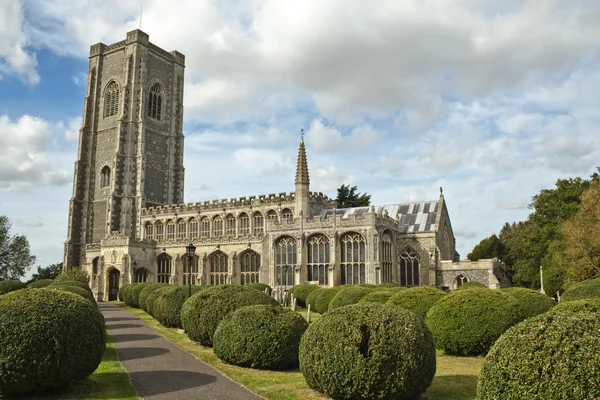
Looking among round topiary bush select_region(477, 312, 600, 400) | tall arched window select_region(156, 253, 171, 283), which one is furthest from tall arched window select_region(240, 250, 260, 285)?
round topiary bush select_region(477, 312, 600, 400)

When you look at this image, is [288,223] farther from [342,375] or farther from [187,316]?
[342,375]

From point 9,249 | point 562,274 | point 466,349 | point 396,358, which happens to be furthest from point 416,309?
point 9,249

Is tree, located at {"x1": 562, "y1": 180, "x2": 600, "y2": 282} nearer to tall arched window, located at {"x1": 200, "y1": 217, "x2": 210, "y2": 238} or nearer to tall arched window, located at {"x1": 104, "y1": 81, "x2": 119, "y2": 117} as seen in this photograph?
tall arched window, located at {"x1": 200, "y1": 217, "x2": 210, "y2": 238}

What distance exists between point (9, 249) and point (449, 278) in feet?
163

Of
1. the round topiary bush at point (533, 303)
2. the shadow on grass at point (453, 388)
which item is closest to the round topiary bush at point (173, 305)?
the shadow on grass at point (453, 388)

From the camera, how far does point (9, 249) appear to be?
185 ft

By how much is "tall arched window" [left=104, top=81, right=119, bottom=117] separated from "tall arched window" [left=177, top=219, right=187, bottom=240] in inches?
754

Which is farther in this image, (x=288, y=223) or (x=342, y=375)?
(x=288, y=223)

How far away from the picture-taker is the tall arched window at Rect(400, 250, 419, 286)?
40.5 m

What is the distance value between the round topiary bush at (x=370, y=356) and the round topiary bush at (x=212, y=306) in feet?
21.4

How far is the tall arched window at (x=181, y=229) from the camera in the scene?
55.5 metres

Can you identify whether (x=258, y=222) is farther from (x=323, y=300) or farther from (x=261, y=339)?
(x=261, y=339)

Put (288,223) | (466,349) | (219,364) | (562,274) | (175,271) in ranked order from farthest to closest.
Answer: (175,271) < (288,223) < (562,274) < (466,349) < (219,364)

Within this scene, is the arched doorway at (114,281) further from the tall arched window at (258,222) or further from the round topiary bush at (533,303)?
the round topiary bush at (533,303)
